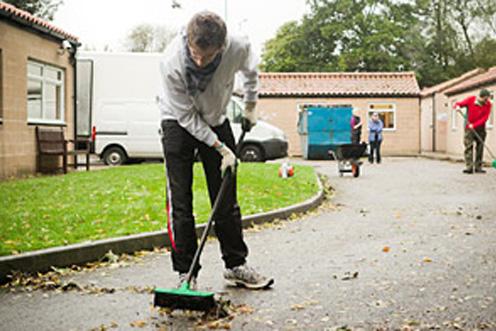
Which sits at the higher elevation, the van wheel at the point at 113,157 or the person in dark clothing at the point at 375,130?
the person in dark clothing at the point at 375,130

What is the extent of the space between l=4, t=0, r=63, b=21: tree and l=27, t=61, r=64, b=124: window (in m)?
30.7

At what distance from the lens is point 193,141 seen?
16.0ft

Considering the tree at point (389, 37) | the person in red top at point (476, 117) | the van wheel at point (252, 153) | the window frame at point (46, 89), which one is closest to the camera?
the person in red top at point (476, 117)

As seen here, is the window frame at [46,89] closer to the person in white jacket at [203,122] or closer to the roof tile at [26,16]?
the roof tile at [26,16]

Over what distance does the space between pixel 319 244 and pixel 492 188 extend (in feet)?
24.7

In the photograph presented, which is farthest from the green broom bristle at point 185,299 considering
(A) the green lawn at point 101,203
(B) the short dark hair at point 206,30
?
(A) the green lawn at point 101,203

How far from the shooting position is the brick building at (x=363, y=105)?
36.5 meters

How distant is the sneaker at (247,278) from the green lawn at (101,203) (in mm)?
2268

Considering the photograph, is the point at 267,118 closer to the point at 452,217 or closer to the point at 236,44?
the point at 452,217

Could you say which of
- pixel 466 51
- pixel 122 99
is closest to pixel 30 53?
pixel 122 99

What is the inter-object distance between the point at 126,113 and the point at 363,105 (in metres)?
18.5

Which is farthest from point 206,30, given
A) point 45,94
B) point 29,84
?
point 45,94

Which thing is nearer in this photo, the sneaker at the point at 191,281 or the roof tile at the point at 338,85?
the sneaker at the point at 191,281

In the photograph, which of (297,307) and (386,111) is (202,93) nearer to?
(297,307)
